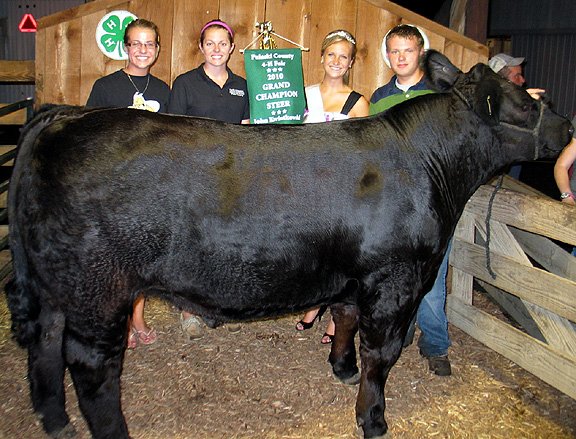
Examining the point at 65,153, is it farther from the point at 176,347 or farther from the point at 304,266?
the point at 176,347

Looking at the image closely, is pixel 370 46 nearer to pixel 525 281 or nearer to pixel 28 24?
pixel 525 281

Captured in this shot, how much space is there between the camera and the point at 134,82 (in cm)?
427

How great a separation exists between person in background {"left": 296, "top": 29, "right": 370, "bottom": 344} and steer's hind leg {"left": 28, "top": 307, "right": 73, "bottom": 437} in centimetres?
228

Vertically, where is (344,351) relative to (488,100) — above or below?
below

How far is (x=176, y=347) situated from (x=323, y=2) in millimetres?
3342

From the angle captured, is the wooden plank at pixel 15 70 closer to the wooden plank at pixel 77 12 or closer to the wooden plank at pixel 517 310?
the wooden plank at pixel 77 12

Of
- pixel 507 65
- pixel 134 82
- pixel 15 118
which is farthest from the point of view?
pixel 507 65

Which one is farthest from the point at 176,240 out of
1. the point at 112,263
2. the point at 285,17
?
the point at 285,17

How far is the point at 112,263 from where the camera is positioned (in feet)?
9.63

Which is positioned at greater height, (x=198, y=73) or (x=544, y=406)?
(x=198, y=73)

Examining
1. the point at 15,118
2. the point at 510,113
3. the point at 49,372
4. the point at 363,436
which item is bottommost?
the point at 363,436

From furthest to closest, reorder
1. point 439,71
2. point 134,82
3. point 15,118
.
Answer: point 15,118, point 134,82, point 439,71

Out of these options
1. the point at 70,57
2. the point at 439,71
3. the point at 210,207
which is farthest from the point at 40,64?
the point at 439,71

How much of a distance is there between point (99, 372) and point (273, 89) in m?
2.43
